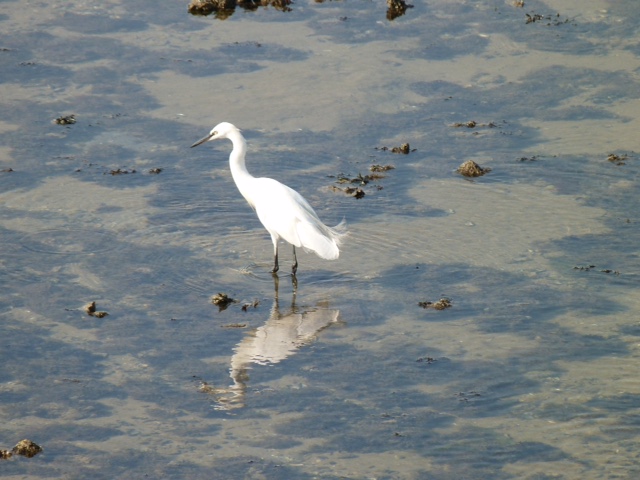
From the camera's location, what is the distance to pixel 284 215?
8.88 m

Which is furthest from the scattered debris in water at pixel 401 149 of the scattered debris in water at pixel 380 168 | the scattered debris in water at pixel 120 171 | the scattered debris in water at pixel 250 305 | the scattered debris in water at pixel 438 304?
the scattered debris in water at pixel 250 305

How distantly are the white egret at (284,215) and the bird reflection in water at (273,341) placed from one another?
450 millimetres

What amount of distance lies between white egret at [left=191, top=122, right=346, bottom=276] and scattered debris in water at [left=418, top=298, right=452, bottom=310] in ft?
2.98

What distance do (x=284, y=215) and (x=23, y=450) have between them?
331cm

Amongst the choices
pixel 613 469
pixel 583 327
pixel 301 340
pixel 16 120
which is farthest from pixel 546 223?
pixel 16 120

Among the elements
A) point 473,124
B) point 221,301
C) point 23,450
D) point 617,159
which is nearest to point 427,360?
point 221,301

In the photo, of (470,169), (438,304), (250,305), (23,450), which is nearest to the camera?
(23,450)

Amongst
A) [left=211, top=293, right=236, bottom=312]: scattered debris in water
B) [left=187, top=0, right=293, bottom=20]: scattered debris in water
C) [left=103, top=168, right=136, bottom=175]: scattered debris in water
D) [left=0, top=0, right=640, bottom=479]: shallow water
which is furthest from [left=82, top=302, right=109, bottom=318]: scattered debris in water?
[left=187, top=0, right=293, bottom=20]: scattered debris in water

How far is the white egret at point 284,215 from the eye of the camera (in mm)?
8781

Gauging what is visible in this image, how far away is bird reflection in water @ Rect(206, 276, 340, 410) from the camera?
7.16 metres

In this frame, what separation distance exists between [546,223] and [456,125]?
92.3 inches

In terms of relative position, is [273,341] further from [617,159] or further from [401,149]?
[617,159]

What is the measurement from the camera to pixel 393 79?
12.8 metres

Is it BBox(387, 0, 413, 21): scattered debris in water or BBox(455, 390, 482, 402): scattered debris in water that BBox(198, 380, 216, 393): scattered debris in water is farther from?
BBox(387, 0, 413, 21): scattered debris in water
